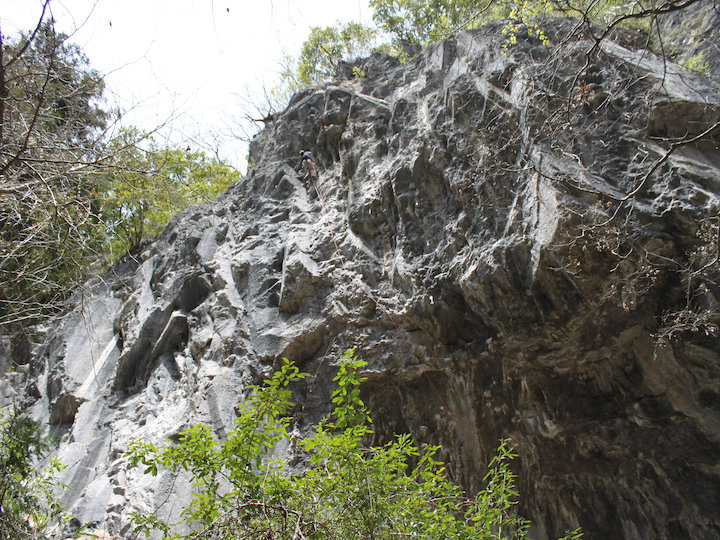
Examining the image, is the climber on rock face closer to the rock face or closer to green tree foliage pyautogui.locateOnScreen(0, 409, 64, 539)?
the rock face

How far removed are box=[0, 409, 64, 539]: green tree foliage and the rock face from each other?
398mm

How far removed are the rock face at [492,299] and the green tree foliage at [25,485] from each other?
40cm

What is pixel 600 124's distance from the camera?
18.2ft

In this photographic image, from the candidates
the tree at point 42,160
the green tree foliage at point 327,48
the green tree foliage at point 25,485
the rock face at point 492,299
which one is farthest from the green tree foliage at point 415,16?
the green tree foliage at point 25,485

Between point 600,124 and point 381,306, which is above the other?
point 600,124

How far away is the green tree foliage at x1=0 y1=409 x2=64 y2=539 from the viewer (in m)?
4.69

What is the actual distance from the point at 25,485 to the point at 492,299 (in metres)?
6.21

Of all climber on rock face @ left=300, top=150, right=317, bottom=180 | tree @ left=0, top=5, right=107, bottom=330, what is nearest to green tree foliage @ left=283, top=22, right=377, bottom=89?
climber on rock face @ left=300, top=150, right=317, bottom=180

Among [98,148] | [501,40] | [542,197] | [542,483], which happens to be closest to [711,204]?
[542,197]

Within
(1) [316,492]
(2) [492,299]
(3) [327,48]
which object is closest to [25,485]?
(1) [316,492]

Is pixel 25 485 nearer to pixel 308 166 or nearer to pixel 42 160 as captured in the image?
pixel 42 160

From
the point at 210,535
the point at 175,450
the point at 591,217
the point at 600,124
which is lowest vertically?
the point at 210,535

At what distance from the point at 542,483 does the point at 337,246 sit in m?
4.05

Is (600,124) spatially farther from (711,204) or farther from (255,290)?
(255,290)
